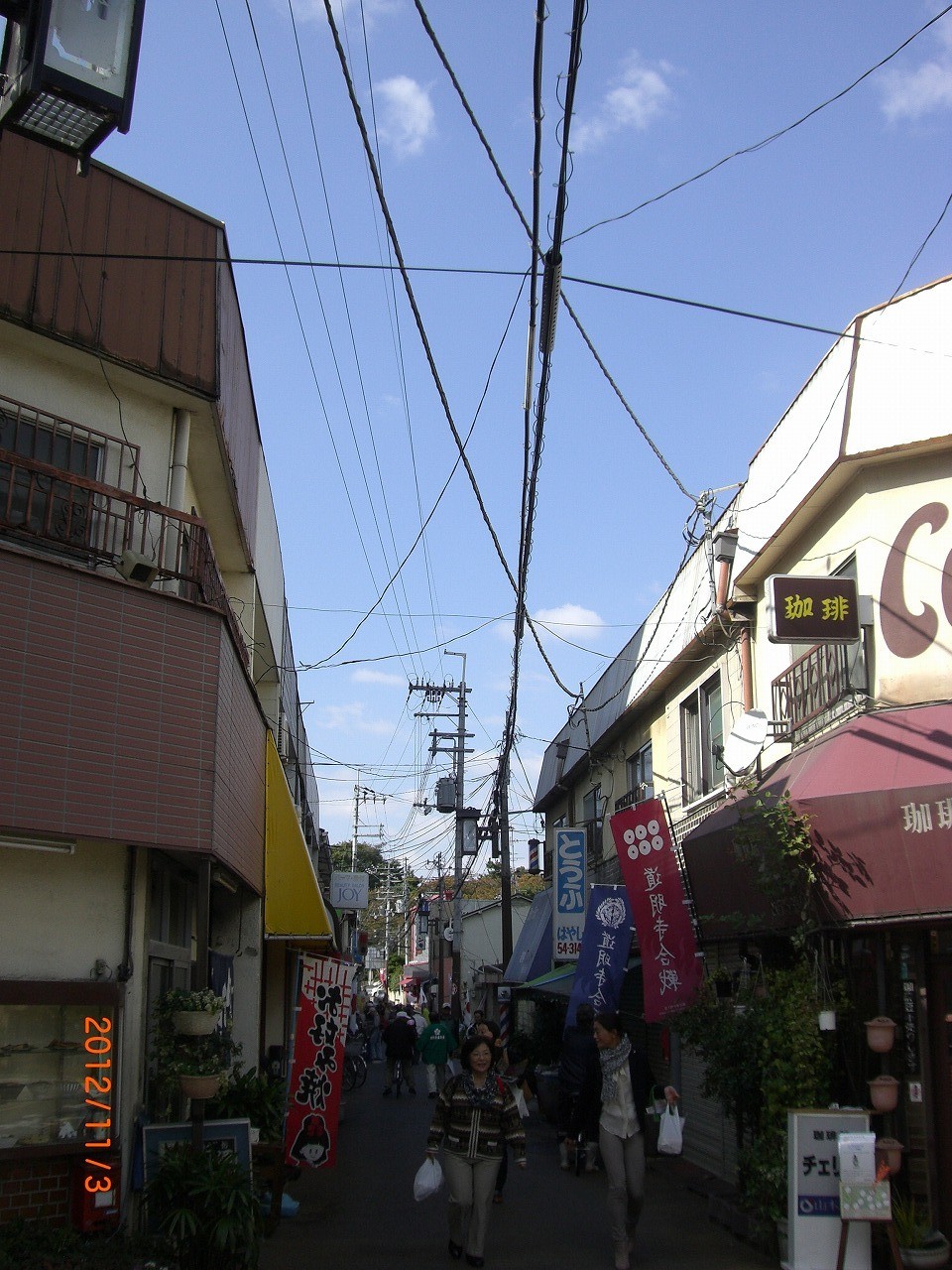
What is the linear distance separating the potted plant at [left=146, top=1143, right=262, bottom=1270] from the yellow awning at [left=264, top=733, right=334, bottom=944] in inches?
230

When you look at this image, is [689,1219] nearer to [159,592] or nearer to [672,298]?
[159,592]

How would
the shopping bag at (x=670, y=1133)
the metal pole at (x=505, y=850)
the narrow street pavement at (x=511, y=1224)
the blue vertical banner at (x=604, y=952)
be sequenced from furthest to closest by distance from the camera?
1. the metal pole at (x=505, y=850)
2. the blue vertical banner at (x=604, y=952)
3. the shopping bag at (x=670, y=1133)
4. the narrow street pavement at (x=511, y=1224)

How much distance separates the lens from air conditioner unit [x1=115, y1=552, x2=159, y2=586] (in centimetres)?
820

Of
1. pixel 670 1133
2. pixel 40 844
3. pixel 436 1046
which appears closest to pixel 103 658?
pixel 40 844

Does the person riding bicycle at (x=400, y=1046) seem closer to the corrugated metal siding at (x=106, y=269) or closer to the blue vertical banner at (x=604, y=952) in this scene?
the blue vertical banner at (x=604, y=952)

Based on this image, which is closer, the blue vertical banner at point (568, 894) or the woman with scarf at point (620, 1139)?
the woman with scarf at point (620, 1139)

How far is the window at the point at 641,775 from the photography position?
17172mm

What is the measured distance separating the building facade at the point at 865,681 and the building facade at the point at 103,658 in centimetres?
464

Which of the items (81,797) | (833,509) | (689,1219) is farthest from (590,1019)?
(81,797)

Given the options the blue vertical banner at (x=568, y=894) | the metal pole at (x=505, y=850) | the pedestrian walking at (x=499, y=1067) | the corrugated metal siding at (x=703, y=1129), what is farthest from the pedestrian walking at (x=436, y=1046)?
the pedestrian walking at (x=499, y=1067)

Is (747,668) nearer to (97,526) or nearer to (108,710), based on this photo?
(97,526)

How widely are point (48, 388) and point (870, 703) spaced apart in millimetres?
6996

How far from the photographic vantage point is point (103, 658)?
7961mm

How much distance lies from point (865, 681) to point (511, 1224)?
5.64 metres
